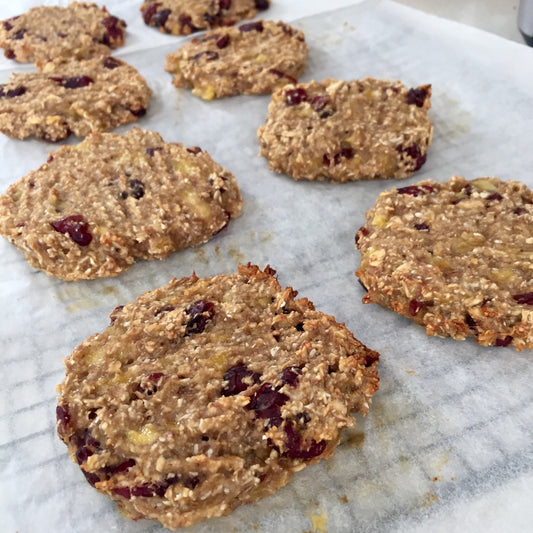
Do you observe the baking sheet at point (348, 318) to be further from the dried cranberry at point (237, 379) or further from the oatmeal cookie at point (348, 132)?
the dried cranberry at point (237, 379)

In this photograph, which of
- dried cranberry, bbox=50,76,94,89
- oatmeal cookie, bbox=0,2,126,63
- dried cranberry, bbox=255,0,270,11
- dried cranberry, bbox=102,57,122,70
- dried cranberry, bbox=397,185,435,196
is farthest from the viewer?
dried cranberry, bbox=255,0,270,11

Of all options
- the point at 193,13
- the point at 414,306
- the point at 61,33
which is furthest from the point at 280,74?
the point at 414,306

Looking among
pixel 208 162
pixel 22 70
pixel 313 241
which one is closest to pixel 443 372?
pixel 313 241

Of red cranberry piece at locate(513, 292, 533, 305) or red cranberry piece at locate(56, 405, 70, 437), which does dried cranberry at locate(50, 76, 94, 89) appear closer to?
red cranberry piece at locate(56, 405, 70, 437)

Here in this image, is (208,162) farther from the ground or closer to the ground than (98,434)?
farther from the ground

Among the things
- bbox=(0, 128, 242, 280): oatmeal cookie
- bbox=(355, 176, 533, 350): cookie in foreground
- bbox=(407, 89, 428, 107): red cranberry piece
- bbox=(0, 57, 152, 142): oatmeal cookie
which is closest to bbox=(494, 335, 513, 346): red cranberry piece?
bbox=(355, 176, 533, 350): cookie in foreground

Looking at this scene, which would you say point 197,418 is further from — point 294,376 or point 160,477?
point 294,376
